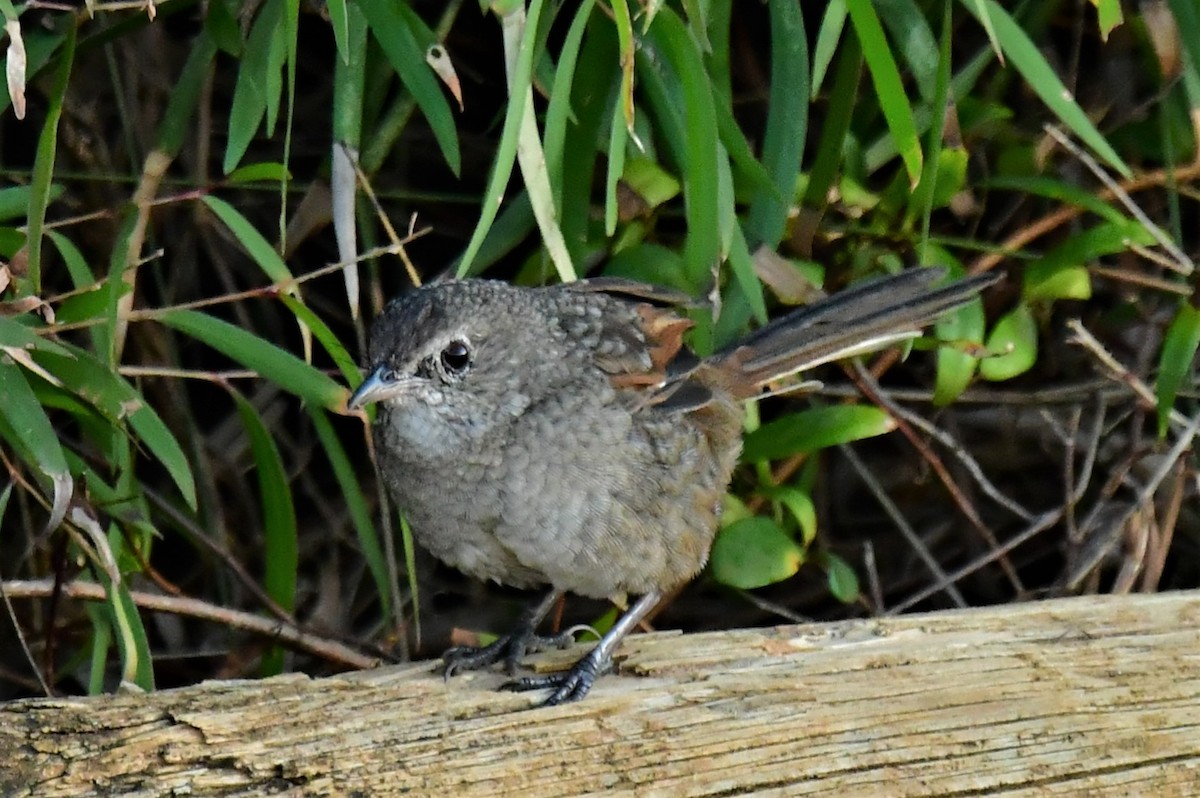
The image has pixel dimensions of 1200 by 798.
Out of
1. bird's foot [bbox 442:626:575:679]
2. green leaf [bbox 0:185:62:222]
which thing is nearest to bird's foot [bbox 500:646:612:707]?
bird's foot [bbox 442:626:575:679]

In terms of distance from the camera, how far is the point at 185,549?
4.32 meters

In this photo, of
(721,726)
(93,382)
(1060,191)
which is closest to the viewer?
(721,726)

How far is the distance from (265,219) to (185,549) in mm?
969

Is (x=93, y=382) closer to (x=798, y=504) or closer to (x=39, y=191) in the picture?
(x=39, y=191)

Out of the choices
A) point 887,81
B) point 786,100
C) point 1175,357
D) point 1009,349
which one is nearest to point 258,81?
point 786,100

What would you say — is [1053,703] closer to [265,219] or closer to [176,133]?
[176,133]

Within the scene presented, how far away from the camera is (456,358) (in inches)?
121

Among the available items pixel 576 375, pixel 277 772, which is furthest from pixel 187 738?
pixel 576 375

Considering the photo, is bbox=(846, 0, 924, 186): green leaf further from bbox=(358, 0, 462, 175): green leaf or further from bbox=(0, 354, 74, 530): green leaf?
bbox=(0, 354, 74, 530): green leaf

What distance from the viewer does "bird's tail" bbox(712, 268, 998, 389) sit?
3.35m

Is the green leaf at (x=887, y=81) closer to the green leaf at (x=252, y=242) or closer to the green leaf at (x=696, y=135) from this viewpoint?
the green leaf at (x=696, y=135)

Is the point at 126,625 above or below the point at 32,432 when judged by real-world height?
below

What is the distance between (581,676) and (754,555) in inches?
29.5

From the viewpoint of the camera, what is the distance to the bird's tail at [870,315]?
3.35 meters
